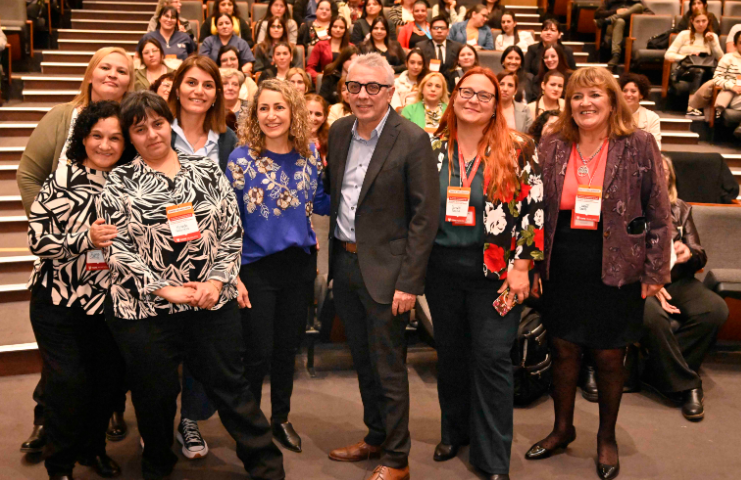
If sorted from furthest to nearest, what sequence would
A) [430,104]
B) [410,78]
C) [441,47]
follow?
1. [441,47]
2. [410,78]
3. [430,104]

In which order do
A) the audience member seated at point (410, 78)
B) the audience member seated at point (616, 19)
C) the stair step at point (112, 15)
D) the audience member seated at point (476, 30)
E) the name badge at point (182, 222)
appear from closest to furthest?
the name badge at point (182, 222) < the audience member seated at point (410, 78) < the audience member seated at point (476, 30) < the audience member seated at point (616, 19) < the stair step at point (112, 15)

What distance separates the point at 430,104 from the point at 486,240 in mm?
2596

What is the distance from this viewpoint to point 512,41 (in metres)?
7.27

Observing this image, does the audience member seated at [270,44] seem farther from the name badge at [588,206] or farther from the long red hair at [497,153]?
the name badge at [588,206]

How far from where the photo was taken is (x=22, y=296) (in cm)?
391

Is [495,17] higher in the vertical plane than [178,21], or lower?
higher

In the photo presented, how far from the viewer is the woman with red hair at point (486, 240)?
7.54 ft

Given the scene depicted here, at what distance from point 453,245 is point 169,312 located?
3.31 feet

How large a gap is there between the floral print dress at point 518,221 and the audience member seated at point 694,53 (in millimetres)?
5130

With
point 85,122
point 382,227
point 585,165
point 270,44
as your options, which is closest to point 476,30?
point 270,44

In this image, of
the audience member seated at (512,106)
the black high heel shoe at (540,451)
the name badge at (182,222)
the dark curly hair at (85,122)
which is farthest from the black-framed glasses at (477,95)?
the audience member seated at (512,106)

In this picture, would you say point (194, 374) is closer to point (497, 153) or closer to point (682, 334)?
point (497, 153)

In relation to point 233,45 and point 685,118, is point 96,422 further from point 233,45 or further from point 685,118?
point 685,118

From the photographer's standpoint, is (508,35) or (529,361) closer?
(529,361)
